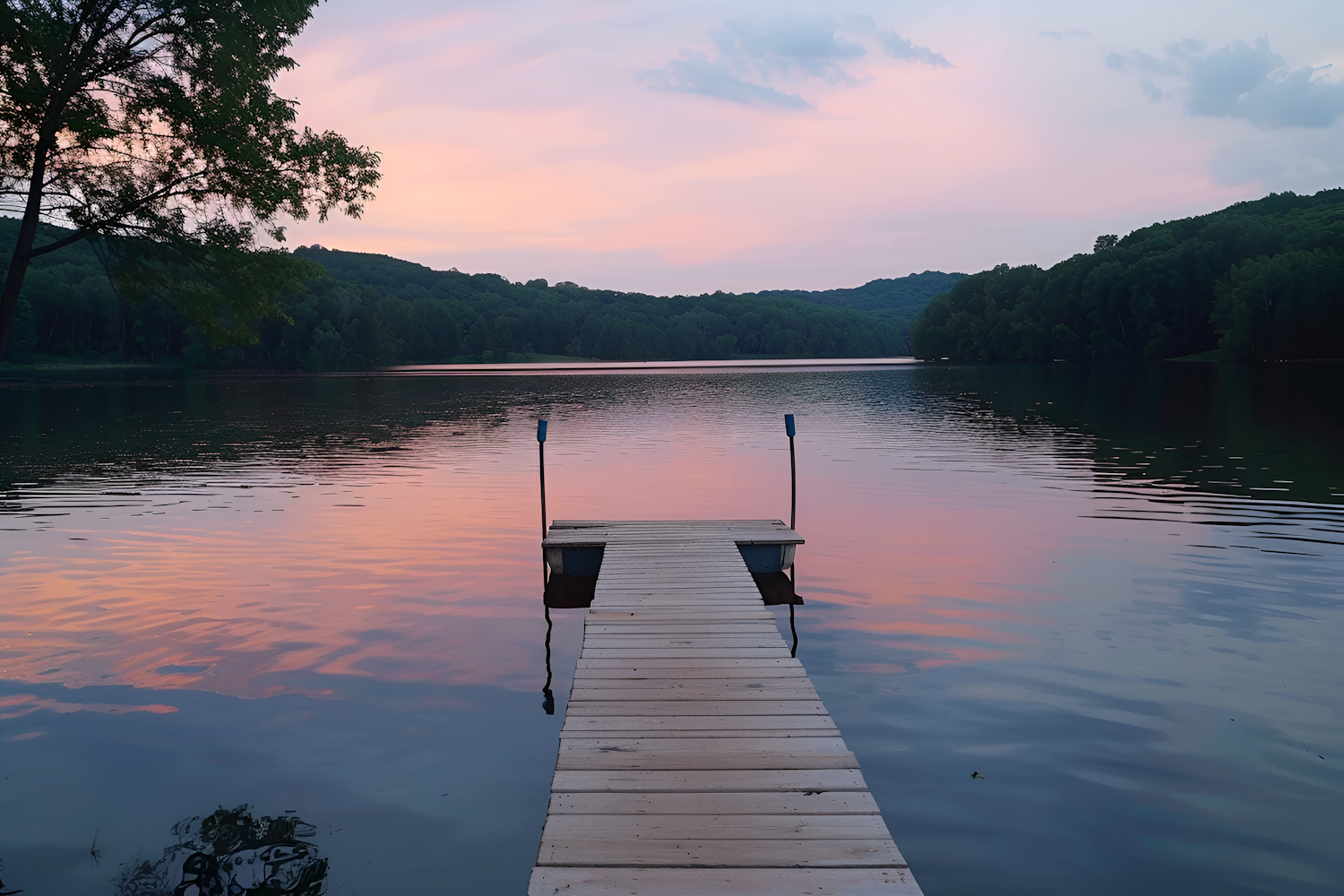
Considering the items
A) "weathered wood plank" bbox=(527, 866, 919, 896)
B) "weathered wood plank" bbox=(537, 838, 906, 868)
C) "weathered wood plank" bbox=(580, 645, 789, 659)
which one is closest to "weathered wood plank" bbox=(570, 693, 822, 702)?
"weathered wood plank" bbox=(580, 645, 789, 659)

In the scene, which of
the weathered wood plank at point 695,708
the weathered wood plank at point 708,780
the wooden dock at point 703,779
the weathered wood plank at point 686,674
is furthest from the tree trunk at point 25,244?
the weathered wood plank at point 708,780

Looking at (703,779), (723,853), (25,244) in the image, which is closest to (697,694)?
(703,779)

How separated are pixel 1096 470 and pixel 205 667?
78.3ft

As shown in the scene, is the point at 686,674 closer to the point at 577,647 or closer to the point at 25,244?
the point at 577,647

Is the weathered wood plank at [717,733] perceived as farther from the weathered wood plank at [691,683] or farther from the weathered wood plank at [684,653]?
the weathered wood plank at [684,653]

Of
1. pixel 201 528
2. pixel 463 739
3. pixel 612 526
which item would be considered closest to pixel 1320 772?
pixel 463 739

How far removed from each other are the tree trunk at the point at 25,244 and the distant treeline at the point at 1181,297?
126054 millimetres

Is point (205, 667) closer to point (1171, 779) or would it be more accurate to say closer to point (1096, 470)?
point (1171, 779)

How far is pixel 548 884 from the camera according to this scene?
4965 mm

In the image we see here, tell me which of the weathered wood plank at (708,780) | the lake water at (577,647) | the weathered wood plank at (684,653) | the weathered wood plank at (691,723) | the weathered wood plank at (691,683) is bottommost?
the lake water at (577,647)

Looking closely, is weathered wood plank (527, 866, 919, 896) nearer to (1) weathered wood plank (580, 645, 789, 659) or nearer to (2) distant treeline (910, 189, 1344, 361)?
(1) weathered wood plank (580, 645, 789, 659)

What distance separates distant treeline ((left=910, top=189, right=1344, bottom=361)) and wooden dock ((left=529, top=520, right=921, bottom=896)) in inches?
Answer: 4887

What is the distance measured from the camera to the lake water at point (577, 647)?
6.93m

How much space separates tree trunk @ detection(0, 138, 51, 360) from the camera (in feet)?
45.5
